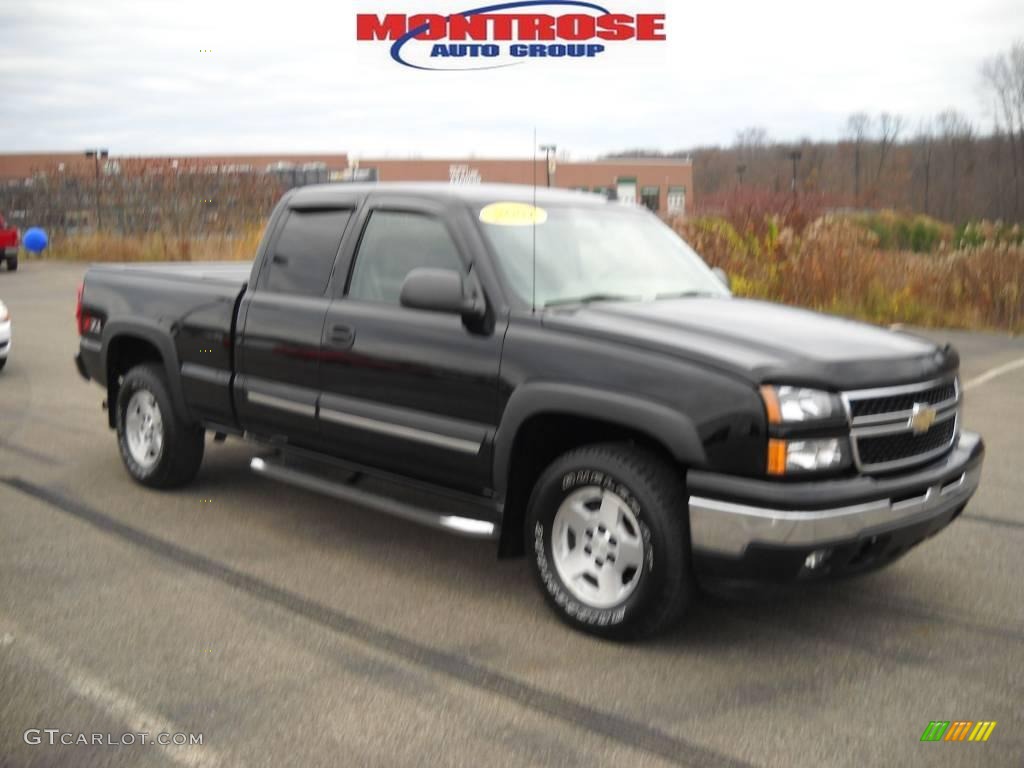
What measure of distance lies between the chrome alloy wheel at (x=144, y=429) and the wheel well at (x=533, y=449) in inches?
110

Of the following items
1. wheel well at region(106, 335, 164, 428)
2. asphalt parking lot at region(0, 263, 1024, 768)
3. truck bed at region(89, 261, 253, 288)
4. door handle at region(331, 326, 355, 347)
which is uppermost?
truck bed at region(89, 261, 253, 288)


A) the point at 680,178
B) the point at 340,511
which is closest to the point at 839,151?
the point at 680,178

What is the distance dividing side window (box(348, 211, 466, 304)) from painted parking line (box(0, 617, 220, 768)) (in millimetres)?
2182

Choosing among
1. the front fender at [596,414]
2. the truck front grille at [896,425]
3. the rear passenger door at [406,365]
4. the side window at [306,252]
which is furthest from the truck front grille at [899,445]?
the side window at [306,252]

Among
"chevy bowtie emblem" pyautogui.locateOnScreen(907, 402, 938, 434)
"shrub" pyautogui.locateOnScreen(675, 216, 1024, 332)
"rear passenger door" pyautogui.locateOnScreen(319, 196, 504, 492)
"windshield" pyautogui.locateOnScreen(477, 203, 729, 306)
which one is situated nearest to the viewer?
"chevy bowtie emblem" pyautogui.locateOnScreen(907, 402, 938, 434)

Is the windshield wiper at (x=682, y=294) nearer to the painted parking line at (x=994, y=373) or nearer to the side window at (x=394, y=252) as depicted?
the side window at (x=394, y=252)

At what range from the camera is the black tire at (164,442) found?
668cm

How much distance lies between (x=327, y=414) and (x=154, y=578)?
1134 mm

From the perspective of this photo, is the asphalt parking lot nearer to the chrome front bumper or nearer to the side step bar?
the side step bar

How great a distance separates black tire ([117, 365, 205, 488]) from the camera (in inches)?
263

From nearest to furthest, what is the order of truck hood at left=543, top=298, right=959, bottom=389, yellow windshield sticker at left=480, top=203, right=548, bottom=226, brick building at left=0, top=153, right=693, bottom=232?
truck hood at left=543, top=298, right=959, bottom=389
yellow windshield sticker at left=480, top=203, right=548, bottom=226
brick building at left=0, top=153, right=693, bottom=232

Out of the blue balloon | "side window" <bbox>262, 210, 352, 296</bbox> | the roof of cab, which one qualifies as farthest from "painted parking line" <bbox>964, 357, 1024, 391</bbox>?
the blue balloon

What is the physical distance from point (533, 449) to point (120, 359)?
364cm

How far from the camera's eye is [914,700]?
400cm
